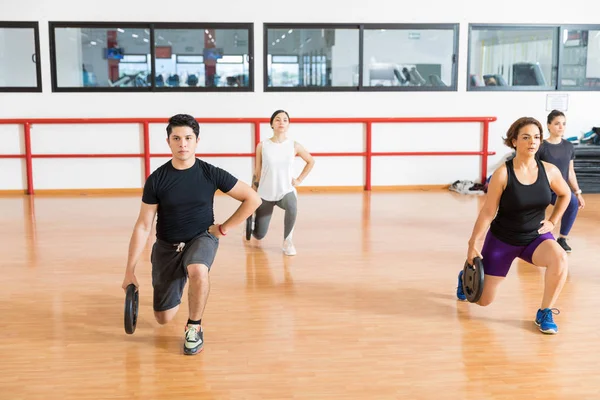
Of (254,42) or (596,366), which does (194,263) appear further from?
(254,42)

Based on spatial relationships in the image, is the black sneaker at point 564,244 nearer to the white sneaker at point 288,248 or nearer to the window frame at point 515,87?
the white sneaker at point 288,248

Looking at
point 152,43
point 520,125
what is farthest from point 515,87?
point 520,125

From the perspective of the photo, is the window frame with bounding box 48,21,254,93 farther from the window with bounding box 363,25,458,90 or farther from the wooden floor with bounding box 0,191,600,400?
the wooden floor with bounding box 0,191,600,400

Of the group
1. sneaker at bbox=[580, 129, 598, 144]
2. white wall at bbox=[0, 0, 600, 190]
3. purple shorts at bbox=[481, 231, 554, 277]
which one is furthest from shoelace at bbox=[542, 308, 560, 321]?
sneaker at bbox=[580, 129, 598, 144]

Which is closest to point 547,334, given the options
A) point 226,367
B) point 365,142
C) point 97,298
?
point 226,367

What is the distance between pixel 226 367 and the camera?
12.2 ft

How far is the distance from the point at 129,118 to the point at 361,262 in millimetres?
5545

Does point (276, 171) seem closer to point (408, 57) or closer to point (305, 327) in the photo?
point (305, 327)

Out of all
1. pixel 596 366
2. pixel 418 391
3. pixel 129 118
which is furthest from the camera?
pixel 129 118

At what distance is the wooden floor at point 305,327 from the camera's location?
11.5 feet

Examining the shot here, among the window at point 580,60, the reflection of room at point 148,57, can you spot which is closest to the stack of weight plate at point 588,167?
the window at point 580,60

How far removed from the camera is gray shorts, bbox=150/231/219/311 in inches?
157

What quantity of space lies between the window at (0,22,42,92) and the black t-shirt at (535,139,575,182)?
24.4 feet

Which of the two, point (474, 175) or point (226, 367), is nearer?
point (226, 367)
